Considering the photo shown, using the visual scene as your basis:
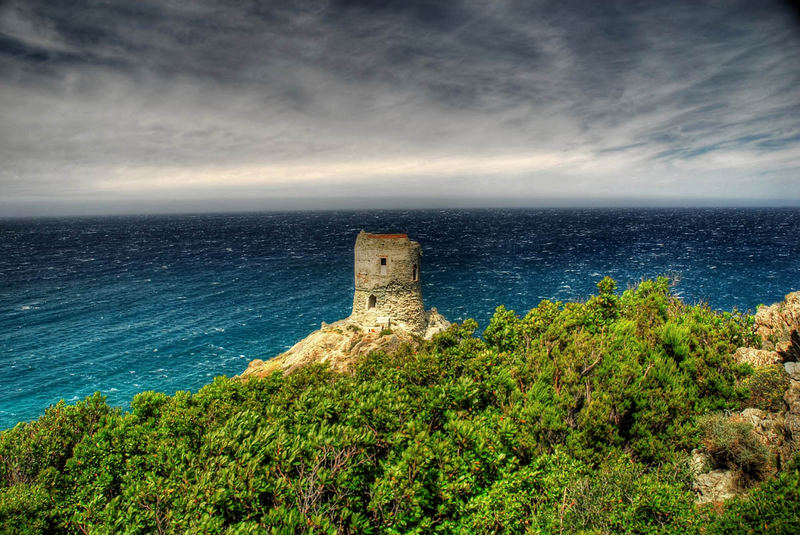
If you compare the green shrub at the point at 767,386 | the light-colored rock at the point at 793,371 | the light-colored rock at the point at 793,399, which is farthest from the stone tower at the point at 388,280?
the light-colored rock at the point at 793,399

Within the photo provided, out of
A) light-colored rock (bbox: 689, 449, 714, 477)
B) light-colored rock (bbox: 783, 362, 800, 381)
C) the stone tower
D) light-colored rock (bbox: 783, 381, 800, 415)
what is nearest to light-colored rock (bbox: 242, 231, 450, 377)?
the stone tower

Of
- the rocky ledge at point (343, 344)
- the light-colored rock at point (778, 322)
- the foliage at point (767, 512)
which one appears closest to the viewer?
the foliage at point (767, 512)

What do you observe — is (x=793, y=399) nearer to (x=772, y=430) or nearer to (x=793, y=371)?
(x=772, y=430)

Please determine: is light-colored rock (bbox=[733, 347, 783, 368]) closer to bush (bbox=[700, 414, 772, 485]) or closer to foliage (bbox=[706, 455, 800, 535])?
bush (bbox=[700, 414, 772, 485])

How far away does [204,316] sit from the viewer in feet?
197

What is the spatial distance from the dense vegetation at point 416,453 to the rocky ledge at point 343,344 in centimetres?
775

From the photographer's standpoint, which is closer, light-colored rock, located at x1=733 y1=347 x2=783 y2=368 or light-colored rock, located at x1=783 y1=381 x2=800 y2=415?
light-colored rock, located at x1=783 y1=381 x2=800 y2=415

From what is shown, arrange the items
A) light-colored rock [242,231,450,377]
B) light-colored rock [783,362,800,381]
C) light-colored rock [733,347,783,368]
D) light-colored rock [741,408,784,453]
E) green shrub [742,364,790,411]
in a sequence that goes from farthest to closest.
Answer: light-colored rock [242,231,450,377], light-colored rock [733,347,783,368], green shrub [742,364,790,411], light-colored rock [783,362,800,381], light-colored rock [741,408,784,453]

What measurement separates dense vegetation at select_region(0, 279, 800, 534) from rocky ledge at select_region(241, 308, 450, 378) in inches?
305

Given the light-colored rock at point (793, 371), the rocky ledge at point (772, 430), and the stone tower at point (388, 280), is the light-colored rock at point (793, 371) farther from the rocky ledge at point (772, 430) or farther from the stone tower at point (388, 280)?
→ the stone tower at point (388, 280)

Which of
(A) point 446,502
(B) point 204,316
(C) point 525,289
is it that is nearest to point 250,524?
(A) point 446,502

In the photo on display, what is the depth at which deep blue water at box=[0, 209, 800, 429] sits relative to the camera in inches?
1724

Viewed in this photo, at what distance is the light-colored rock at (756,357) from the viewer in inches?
797

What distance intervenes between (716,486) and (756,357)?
11.5 m
